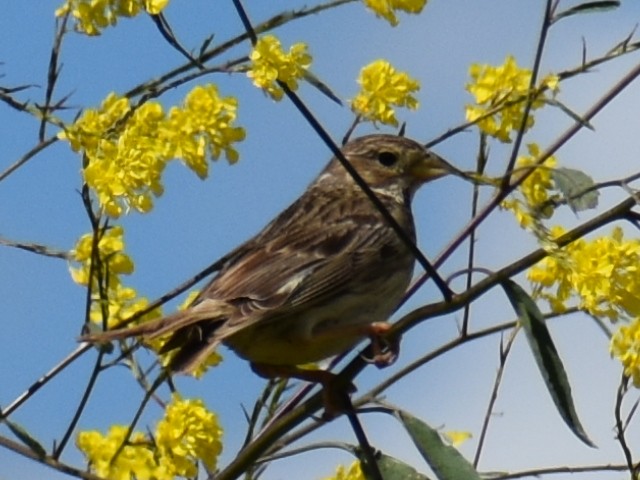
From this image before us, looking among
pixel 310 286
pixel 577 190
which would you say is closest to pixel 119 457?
pixel 577 190

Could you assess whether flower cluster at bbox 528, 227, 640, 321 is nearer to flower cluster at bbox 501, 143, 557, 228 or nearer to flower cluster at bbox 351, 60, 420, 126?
flower cluster at bbox 501, 143, 557, 228

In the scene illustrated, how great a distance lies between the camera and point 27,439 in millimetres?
2711

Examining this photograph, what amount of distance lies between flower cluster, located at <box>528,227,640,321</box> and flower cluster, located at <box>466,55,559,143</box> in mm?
298

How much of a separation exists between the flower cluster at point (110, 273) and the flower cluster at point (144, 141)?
220 millimetres

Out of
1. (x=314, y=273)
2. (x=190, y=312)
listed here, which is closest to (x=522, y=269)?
(x=190, y=312)

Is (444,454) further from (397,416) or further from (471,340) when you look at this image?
(471,340)

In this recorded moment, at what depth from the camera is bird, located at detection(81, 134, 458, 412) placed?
368 centimetres

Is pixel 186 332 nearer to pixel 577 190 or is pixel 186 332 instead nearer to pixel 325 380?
pixel 325 380

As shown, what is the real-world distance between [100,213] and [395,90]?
87 cm

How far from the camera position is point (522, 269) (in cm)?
245

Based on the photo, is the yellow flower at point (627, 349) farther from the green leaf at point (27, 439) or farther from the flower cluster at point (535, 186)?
the green leaf at point (27, 439)

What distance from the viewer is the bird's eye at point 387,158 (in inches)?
213

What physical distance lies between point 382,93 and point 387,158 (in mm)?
2162

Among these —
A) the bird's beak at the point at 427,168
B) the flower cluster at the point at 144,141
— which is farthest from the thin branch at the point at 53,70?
the bird's beak at the point at 427,168
